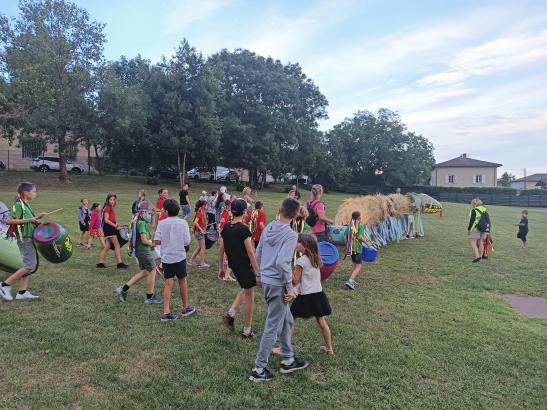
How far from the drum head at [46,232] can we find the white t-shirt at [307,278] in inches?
156

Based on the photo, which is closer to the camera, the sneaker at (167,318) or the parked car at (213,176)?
the sneaker at (167,318)

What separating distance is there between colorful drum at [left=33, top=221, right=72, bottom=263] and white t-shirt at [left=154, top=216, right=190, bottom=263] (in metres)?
1.80

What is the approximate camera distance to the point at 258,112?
3725cm

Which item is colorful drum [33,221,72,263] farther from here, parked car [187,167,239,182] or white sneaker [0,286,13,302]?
parked car [187,167,239,182]

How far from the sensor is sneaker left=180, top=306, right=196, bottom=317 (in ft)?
19.7

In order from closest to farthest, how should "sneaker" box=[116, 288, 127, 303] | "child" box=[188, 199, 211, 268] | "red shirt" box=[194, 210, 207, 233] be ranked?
"sneaker" box=[116, 288, 127, 303], "child" box=[188, 199, 211, 268], "red shirt" box=[194, 210, 207, 233]

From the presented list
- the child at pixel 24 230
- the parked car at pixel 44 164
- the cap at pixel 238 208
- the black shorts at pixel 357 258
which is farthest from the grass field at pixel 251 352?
the parked car at pixel 44 164

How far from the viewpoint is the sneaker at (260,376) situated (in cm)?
420

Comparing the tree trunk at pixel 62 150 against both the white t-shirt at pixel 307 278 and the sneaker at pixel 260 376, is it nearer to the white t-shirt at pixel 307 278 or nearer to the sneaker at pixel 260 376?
the white t-shirt at pixel 307 278

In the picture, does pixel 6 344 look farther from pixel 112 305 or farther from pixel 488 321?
pixel 488 321

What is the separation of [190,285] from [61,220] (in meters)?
10.2

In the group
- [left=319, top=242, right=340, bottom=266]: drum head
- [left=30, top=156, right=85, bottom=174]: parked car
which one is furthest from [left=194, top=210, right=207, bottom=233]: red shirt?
[left=30, top=156, right=85, bottom=174]: parked car

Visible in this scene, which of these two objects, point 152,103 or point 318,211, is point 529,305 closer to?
point 318,211

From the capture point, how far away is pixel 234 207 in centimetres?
505
